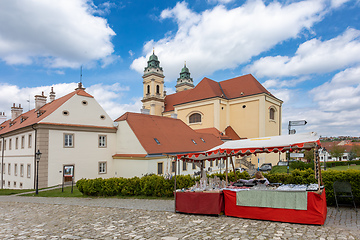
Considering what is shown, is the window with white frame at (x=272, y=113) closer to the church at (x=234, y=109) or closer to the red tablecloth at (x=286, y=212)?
the church at (x=234, y=109)

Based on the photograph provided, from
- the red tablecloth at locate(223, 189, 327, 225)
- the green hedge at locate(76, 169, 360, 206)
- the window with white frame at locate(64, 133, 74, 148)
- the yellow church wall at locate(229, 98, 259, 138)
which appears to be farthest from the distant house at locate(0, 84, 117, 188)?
the yellow church wall at locate(229, 98, 259, 138)

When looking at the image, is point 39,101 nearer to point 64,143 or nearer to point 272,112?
point 64,143

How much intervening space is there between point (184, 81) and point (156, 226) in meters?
80.0

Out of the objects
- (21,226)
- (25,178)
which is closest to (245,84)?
(25,178)

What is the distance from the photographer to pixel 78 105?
25469 millimetres

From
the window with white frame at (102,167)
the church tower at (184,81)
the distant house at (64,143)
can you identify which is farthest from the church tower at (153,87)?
the window with white frame at (102,167)

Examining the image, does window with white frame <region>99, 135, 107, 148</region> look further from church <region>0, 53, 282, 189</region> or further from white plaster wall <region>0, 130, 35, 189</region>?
white plaster wall <region>0, 130, 35, 189</region>

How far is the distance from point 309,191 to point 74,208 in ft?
32.1

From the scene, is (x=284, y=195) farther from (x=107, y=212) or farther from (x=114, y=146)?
(x=114, y=146)

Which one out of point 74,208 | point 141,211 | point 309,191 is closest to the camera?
point 309,191

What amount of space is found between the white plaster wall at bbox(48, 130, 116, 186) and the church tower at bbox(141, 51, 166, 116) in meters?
38.0

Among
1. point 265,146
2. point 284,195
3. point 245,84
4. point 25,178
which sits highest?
point 245,84

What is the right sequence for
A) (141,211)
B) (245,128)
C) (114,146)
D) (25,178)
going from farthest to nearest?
(245,128) → (114,146) → (25,178) → (141,211)

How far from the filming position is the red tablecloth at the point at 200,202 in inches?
358
